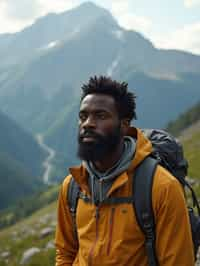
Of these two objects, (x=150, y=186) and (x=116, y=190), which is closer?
(x=150, y=186)

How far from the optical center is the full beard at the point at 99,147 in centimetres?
494

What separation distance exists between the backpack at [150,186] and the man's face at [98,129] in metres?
0.45

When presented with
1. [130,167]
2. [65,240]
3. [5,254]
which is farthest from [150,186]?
[5,254]

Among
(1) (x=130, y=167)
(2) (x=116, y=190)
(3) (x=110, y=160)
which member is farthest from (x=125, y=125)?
(2) (x=116, y=190)

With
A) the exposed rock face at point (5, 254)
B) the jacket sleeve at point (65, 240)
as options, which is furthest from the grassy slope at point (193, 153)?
the jacket sleeve at point (65, 240)

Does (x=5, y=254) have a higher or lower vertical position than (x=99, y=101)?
higher

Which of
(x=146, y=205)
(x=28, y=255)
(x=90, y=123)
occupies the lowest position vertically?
(x=146, y=205)

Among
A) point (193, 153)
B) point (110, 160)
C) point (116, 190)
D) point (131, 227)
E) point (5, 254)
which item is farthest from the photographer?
point (193, 153)

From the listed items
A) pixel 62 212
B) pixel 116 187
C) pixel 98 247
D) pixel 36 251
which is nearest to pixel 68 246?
pixel 62 212

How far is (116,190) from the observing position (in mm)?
4883

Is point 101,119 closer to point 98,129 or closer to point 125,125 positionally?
point 98,129

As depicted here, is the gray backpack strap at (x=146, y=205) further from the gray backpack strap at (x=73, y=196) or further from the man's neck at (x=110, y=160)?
the gray backpack strap at (x=73, y=196)

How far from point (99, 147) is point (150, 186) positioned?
747 millimetres

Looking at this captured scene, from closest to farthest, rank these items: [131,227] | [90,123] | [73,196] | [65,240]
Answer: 1. [131,227]
2. [90,123]
3. [73,196]
4. [65,240]
